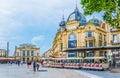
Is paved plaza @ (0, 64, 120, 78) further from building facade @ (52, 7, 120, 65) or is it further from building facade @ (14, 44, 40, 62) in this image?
building facade @ (14, 44, 40, 62)

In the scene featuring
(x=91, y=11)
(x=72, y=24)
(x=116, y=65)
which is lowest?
(x=116, y=65)

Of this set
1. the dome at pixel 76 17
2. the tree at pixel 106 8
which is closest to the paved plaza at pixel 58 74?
the tree at pixel 106 8

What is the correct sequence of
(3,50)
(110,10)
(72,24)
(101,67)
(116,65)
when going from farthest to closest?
(3,50) → (72,24) → (116,65) → (101,67) → (110,10)

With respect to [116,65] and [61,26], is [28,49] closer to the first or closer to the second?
[61,26]

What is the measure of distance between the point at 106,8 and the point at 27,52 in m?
172

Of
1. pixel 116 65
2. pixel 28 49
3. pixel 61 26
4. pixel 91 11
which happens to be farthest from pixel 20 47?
pixel 91 11

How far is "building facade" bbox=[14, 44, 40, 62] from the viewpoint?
Answer: 7367 inches

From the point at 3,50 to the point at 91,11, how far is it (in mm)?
171038

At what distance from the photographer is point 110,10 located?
19.8 m

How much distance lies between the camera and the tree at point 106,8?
62.4 ft

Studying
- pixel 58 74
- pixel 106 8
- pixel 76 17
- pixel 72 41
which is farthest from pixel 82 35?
pixel 106 8

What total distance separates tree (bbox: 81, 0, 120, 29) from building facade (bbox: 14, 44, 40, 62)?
167 meters

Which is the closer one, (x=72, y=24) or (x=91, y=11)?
(x=91, y=11)

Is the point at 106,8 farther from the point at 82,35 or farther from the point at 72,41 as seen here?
the point at 72,41
